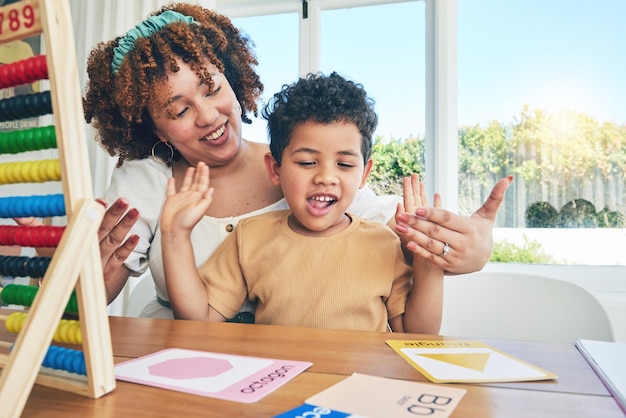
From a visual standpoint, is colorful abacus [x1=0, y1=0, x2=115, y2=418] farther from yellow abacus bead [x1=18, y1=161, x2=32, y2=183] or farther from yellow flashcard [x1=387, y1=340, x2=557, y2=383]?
yellow flashcard [x1=387, y1=340, x2=557, y2=383]

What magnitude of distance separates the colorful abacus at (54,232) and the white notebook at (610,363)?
0.60 m

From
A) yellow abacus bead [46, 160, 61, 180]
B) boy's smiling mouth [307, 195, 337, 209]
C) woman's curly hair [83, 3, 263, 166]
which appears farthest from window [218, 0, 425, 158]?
yellow abacus bead [46, 160, 61, 180]

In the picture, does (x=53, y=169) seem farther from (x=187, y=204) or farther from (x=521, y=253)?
(x=521, y=253)

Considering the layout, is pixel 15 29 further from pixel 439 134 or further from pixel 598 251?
pixel 598 251

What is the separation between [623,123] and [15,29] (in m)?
3.12

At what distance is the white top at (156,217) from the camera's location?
1412 mm

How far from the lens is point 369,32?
335cm

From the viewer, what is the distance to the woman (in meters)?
1.38

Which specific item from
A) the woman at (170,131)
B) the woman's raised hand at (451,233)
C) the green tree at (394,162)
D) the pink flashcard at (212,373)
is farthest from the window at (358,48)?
the pink flashcard at (212,373)

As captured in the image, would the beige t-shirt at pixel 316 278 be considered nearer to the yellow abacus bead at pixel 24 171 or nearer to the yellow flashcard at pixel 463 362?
the yellow flashcard at pixel 463 362

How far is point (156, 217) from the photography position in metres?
1.45

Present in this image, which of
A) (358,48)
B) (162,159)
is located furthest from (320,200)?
(358,48)

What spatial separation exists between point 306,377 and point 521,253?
270 centimetres

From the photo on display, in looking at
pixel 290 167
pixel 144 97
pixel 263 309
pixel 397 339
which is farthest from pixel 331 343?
pixel 144 97
